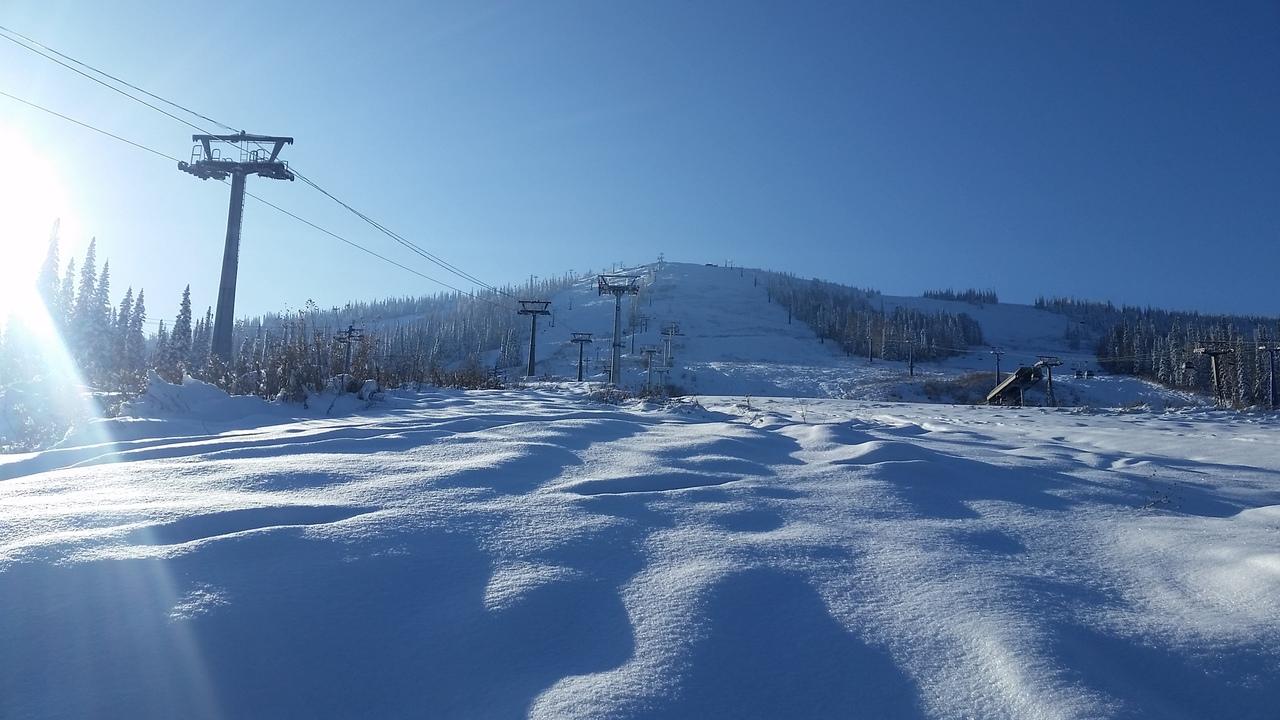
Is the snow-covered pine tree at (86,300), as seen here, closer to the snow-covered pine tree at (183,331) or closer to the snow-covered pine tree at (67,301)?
the snow-covered pine tree at (67,301)

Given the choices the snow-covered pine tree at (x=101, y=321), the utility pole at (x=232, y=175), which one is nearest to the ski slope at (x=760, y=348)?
the utility pole at (x=232, y=175)

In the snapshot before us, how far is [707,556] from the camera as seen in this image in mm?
1701

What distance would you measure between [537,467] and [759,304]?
99858 millimetres

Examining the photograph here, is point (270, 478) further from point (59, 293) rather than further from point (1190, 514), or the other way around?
point (59, 293)

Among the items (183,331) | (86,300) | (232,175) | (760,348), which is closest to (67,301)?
(86,300)

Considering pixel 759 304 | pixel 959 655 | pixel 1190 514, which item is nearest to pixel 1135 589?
pixel 959 655

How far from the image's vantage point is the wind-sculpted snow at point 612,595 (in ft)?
3.54

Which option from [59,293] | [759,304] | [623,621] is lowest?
[623,621]

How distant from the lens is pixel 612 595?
1.45 m

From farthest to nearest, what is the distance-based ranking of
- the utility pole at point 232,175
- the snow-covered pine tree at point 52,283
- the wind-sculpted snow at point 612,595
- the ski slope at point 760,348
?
the ski slope at point 760,348
the snow-covered pine tree at point 52,283
the utility pole at point 232,175
the wind-sculpted snow at point 612,595

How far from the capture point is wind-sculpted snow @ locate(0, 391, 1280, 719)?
1080 millimetres

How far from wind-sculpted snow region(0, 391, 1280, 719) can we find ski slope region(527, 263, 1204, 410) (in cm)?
1774

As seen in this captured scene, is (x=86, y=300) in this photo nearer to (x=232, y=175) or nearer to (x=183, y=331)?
(x=183, y=331)

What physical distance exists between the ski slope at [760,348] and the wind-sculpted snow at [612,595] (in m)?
17.7
